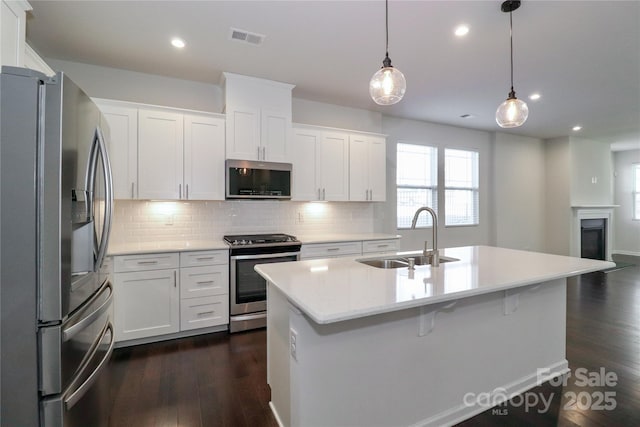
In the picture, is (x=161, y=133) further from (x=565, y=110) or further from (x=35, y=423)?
(x=565, y=110)

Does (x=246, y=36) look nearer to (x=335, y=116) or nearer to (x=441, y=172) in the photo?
(x=335, y=116)

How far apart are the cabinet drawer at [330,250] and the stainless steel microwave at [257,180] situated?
2.29 ft

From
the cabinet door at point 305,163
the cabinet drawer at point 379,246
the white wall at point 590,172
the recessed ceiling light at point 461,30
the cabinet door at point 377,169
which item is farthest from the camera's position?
the white wall at point 590,172

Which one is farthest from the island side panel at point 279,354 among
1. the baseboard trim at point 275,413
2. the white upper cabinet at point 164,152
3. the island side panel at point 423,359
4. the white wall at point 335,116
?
the white wall at point 335,116

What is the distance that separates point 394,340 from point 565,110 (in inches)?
203

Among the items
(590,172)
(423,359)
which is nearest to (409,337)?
(423,359)

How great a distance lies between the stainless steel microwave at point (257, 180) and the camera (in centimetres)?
340

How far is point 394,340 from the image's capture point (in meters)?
1.65

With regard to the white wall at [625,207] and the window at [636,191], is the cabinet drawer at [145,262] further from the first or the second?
the window at [636,191]

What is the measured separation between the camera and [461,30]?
2.55 meters

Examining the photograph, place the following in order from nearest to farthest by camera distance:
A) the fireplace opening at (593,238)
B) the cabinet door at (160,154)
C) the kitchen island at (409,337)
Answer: the kitchen island at (409,337) < the cabinet door at (160,154) < the fireplace opening at (593,238)

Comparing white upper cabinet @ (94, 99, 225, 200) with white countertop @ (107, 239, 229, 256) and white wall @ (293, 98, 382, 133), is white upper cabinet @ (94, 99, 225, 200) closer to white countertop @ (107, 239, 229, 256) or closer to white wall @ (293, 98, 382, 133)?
white countertop @ (107, 239, 229, 256)

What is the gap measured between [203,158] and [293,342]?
250 centimetres

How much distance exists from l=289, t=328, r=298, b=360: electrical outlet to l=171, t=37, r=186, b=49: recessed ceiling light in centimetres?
269
